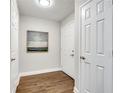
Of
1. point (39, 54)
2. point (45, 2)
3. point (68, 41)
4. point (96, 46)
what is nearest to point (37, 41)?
point (39, 54)

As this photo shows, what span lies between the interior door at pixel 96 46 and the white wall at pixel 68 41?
1.20 metres

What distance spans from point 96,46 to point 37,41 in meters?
2.65

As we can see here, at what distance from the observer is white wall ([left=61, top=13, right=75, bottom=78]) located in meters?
3.03

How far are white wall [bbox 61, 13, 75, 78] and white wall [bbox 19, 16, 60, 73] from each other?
1.15 ft

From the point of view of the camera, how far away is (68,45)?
3.32 m

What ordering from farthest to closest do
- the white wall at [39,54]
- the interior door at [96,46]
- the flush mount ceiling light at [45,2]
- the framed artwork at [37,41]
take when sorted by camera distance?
the framed artwork at [37,41] → the white wall at [39,54] → the flush mount ceiling light at [45,2] → the interior door at [96,46]

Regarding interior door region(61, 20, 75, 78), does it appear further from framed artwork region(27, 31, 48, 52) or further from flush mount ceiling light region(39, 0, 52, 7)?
flush mount ceiling light region(39, 0, 52, 7)

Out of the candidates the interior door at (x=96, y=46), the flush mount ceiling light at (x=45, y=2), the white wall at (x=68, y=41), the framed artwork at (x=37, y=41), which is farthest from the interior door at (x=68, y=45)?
the interior door at (x=96, y=46)

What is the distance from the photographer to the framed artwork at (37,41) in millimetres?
3348

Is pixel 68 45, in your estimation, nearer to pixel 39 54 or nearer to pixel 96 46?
pixel 39 54

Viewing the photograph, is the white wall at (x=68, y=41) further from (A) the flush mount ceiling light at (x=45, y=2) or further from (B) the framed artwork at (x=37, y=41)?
(A) the flush mount ceiling light at (x=45, y=2)
